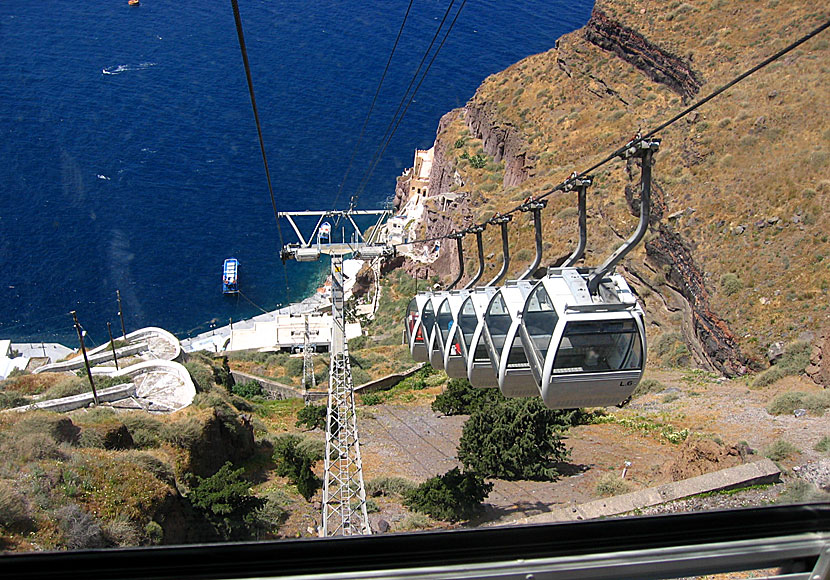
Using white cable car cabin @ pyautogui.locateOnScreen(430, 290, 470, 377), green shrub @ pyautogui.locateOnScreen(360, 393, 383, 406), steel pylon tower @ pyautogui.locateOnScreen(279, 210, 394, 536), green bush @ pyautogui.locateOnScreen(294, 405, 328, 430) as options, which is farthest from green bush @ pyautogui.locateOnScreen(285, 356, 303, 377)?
white cable car cabin @ pyautogui.locateOnScreen(430, 290, 470, 377)

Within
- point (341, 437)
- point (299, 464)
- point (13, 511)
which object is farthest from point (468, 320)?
point (341, 437)

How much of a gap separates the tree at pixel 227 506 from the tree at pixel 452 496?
3812 millimetres

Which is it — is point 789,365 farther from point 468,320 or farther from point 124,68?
point 124,68

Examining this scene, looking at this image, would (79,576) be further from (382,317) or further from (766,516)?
(382,317)

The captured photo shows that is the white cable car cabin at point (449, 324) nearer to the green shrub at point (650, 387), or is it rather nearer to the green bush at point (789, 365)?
the green shrub at point (650, 387)

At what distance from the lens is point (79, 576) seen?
1716 mm

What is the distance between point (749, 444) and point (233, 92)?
272ft

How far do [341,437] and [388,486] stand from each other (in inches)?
138

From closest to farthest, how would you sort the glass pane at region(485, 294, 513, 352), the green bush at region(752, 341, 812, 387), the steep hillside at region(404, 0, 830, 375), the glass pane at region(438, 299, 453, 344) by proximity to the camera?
the glass pane at region(485, 294, 513, 352) → the glass pane at region(438, 299, 453, 344) → the green bush at region(752, 341, 812, 387) → the steep hillside at region(404, 0, 830, 375)

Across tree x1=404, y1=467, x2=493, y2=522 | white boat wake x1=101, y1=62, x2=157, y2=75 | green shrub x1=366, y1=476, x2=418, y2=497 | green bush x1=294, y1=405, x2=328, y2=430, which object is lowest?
green shrub x1=366, y1=476, x2=418, y2=497

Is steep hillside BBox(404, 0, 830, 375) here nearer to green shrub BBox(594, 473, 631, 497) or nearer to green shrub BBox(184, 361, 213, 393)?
green shrub BBox(594, 473, 631, 497)

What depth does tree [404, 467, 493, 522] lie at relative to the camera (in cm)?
1497

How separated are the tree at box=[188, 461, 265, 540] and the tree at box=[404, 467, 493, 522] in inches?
150

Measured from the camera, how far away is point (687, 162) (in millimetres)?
30719
